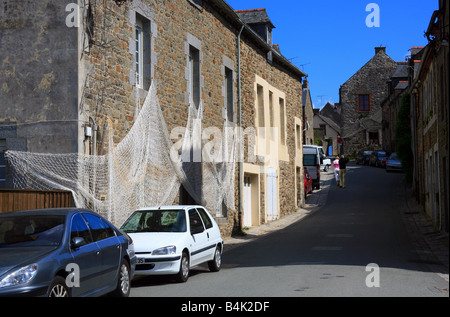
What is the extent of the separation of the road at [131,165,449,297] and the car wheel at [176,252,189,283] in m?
0.16

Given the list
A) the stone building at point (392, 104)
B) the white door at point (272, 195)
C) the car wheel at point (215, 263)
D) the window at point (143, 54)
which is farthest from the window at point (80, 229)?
the stone building at point (392, 104)

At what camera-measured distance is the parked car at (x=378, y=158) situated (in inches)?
2011

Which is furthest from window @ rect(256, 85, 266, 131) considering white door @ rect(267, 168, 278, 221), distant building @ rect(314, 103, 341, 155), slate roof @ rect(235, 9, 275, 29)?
distant building @ rect(314, 103, 341, 155)

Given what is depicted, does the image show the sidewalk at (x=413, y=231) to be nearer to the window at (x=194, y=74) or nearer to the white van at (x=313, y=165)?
the white van at (x=313, y=165)

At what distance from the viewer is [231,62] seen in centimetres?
2119

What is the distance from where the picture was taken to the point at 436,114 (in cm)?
1905

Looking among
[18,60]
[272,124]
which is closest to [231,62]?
[272,124]

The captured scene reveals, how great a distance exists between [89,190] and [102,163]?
1.93 ft

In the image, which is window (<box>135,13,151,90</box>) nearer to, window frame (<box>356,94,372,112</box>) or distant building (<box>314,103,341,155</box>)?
window frame (<box>356,94,372,112</box>)

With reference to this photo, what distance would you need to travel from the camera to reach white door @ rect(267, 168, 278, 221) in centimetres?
2531

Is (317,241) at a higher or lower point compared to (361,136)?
lower

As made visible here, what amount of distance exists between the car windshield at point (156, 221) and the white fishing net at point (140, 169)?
0.77 meters
